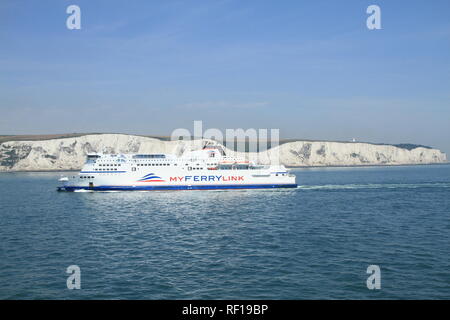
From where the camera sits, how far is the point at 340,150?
568 ft

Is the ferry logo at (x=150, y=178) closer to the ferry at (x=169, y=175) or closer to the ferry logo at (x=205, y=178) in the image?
the ferry at (x=169, y=175)

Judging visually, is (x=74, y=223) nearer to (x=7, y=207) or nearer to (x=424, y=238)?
(x=7, y=207)

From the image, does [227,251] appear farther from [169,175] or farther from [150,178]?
[150,178]

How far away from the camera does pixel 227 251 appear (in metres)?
19.0

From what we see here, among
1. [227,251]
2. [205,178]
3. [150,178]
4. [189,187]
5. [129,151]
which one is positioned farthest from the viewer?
[129,151]

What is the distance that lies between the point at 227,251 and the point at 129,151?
127482mm

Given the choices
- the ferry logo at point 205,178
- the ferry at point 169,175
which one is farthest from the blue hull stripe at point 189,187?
the ferry logo at point 205,178

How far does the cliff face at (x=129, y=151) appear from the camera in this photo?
131m

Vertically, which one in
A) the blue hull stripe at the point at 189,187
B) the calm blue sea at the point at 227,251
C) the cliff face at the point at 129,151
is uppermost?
the cliff face at the point at 129,151

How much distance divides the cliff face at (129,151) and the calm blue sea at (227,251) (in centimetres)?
7845

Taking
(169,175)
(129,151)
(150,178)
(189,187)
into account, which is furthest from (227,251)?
(129,151)

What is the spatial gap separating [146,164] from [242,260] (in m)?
39.5

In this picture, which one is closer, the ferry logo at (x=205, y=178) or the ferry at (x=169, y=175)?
the ferry at (x=169, y=175)
